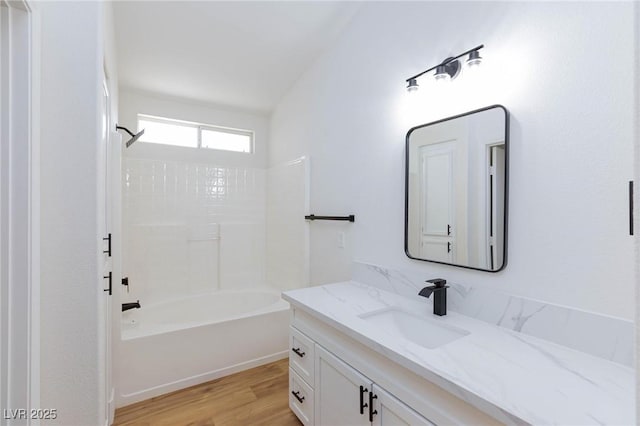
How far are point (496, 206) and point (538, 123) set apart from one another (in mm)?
367

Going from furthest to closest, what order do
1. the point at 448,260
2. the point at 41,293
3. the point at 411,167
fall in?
the point at 411,167 < the point at 448,260 < the point at 41,293

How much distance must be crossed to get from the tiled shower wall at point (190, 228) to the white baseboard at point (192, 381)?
0.98 m

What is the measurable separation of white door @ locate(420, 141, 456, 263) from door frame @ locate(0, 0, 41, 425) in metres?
1.70

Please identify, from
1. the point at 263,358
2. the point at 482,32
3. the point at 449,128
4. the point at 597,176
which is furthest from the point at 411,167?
the point at 263,358

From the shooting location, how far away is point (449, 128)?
1492 millimetres

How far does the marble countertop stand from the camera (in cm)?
72

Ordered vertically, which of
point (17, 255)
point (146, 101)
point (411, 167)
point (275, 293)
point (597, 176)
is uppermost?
point (146, 101)

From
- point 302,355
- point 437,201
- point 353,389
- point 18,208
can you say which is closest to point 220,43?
point 18,208

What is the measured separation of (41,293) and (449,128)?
1.93 metres

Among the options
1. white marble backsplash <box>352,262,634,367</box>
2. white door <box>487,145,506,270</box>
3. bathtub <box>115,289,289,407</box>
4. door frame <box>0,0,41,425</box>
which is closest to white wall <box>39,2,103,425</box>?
door frame <box>0,0,41,425</box>

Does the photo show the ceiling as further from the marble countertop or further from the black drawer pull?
the black drawer pull

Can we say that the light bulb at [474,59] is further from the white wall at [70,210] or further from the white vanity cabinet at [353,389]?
the white wall at [70,210]

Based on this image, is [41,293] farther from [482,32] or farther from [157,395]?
[482,32]

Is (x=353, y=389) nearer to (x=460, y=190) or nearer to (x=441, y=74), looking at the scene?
(x=460, y=190)
